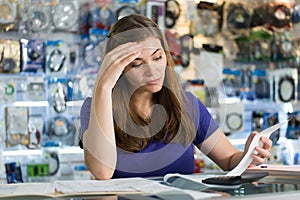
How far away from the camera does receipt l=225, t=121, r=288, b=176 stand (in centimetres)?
111

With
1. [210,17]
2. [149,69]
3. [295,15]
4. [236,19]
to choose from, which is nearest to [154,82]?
[149,69]

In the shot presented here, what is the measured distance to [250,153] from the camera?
1.19 m

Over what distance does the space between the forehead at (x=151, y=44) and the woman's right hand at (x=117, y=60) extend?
0.6 inches

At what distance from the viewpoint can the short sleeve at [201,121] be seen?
5.09 feet

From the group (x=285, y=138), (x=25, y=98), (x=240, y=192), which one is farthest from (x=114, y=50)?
(x=285, y=138)

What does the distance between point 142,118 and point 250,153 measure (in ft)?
1.16

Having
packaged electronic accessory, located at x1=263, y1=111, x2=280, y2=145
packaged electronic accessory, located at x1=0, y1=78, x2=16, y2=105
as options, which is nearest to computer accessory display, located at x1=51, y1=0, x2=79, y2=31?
packaged electronic accessory, located at x1=0, y1=78, x2=16, y2=105

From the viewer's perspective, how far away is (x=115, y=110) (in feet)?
4.67

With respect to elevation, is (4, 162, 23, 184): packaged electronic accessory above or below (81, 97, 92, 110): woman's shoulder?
below

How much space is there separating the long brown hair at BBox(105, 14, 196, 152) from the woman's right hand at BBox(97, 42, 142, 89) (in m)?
0.10

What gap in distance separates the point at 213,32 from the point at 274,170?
2.24 meters

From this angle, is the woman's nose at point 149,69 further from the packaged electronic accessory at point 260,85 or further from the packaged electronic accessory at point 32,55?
the packaged electronic accessory at point 260,85

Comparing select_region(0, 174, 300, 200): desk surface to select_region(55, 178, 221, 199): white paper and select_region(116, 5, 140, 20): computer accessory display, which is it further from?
select_region(116, 5, 140, 20): computer accessory display

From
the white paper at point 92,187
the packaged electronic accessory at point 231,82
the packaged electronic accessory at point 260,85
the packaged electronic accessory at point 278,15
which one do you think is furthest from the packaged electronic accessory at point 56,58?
the white paper at point 92,187
